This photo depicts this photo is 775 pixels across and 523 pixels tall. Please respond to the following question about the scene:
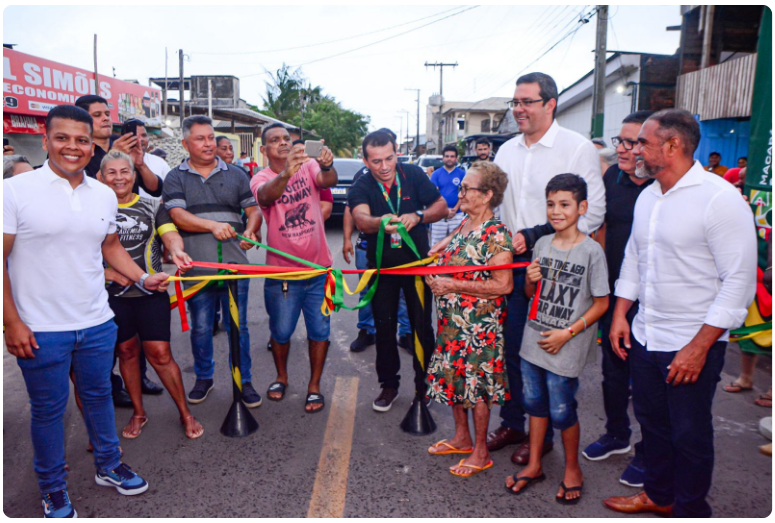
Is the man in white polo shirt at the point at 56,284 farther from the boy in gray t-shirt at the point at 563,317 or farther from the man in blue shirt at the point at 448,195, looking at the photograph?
the man in blue shirt at the point at 448,195

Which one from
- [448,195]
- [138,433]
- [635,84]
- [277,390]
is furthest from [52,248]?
[635,84]

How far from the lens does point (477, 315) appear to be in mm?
3137

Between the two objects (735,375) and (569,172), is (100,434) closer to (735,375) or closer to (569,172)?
(569,172)

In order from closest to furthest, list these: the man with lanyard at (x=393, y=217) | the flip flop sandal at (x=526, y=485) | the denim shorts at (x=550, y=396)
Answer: the denim shorts at (x=550, y=396)
the flip flop sandal at (x=526, y=485)
the man with lanyard at (x=393, y=217)

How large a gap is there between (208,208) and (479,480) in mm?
2670

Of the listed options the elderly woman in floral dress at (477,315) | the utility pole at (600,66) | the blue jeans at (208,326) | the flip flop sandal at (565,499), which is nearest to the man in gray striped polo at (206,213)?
the blue jeans at (208,326)

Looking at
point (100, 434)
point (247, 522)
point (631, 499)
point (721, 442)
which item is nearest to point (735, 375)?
point (721, 442)

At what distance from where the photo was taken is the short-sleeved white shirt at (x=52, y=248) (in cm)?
252

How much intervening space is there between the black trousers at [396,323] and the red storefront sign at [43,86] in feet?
31.2

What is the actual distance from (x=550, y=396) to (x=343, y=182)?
35.3ft

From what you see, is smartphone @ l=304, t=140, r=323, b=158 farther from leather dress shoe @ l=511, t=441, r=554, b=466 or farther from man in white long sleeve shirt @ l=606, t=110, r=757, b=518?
leather dress shoe @ l=511, t=441, r=554, b=466

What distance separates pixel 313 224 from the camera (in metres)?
4.22

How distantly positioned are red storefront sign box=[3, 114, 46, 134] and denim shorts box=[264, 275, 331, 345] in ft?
39.7

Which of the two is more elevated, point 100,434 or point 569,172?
point 569,172
